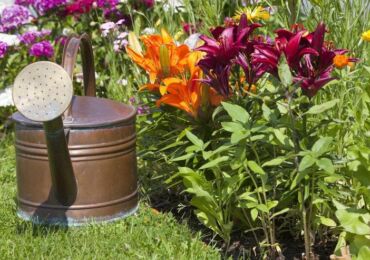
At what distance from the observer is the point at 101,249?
2.64 metres

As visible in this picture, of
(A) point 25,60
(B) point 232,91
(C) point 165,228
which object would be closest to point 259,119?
(B) point 232,91

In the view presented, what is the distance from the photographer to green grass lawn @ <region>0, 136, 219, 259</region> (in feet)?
8.50

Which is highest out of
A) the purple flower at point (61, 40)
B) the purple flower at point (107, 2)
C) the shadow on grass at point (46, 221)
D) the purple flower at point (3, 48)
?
the purple flower at point (107, 2)

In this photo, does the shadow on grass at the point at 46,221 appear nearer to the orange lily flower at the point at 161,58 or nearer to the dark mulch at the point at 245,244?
the dark mulch at the point at 245,244

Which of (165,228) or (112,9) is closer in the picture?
(165,228)

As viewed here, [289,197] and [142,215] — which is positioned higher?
[289,197]

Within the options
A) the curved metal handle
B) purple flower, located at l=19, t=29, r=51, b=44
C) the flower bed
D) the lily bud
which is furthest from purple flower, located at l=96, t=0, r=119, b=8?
the lily bud

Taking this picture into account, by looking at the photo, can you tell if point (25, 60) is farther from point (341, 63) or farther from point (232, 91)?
point (341, 63)

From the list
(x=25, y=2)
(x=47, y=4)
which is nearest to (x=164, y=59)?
(x=47, y=4)

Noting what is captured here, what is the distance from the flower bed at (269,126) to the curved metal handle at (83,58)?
0.19m

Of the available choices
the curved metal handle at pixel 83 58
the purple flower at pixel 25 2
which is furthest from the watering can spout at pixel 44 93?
the purple flower at pixel 25 2

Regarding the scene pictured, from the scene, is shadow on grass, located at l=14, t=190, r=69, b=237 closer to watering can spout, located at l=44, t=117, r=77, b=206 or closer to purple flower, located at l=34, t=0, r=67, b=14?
watering can spout, located at l=44, t=117, r=77, b=206

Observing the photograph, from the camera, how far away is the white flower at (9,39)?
14.4 ft

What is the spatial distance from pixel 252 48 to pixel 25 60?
2.42 meters
